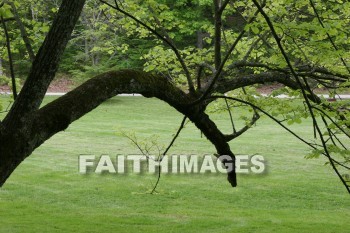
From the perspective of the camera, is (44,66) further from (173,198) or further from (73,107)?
(173,198)

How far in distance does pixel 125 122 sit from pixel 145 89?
1926cm

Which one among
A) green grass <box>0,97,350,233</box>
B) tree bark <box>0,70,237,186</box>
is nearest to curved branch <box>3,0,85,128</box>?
tree bark <box>0,70,237,186</box>

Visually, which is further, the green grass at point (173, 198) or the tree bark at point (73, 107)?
the green grass at point (173, 198)

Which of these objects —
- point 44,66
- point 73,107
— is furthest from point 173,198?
point 44,66

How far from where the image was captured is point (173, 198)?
36.0ft

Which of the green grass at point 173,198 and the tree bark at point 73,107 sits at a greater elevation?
the tree bark at point 73,107

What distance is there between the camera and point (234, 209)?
1016cm

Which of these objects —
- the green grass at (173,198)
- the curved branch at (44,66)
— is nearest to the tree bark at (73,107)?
the curved branch at (44,66)

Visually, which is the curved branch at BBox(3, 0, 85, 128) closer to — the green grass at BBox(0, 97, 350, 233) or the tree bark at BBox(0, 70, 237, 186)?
the tree bark at BBox(0, 70, 237, 186)

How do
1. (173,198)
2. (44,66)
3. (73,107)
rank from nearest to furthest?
1. (44,66)
2. (73,107)
3. (173,198)

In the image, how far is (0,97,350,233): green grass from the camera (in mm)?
8758

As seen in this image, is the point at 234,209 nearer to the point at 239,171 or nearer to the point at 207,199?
the point at 207,199

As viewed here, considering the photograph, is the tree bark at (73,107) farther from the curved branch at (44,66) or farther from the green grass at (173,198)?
the green grass at (173,198)

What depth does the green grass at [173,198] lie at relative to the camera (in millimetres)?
8758
